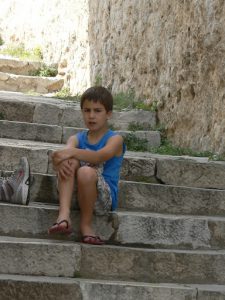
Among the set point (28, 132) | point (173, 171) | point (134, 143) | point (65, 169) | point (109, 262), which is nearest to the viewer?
point (109, 262)

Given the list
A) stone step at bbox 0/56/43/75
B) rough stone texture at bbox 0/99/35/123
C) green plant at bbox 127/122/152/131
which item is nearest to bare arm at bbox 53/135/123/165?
rough stone texture at bbox 0/99/35/123

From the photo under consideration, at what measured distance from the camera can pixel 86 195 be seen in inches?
158

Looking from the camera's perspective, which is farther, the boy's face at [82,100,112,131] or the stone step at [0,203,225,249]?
the boy's face at [82,100,112,131]

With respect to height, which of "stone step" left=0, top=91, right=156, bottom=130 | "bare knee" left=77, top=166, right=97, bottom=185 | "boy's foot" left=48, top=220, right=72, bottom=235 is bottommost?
"boy's foot" left=48, top=220, right=72, bottom=235

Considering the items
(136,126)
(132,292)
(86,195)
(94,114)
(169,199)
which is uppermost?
(94,114)

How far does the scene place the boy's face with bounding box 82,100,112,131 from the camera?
4301 mm

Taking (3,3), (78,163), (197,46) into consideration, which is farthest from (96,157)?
(3,3)

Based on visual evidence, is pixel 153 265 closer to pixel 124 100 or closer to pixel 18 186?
pixel 18 186

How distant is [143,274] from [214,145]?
87.8 inches

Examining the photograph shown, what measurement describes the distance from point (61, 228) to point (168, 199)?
114 cm

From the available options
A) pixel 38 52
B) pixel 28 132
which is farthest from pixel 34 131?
pixel 38 52

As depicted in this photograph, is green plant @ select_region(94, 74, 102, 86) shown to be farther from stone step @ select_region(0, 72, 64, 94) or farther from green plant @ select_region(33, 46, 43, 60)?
green plant @ select_region(33, 46, 43, 60)

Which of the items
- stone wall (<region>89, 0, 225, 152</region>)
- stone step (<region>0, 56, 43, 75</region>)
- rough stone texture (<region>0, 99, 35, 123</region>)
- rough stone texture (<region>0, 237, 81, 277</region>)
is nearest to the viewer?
rough stone texture (<region>0, 237, 81, 277</region>)

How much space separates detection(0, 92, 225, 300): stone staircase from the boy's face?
0.49 meters
